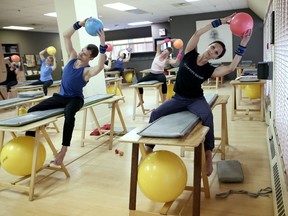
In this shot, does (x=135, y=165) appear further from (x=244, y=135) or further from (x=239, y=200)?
(x=244, y=135)

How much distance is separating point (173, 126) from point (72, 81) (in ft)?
5.65

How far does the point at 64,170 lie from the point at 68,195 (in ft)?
1.40

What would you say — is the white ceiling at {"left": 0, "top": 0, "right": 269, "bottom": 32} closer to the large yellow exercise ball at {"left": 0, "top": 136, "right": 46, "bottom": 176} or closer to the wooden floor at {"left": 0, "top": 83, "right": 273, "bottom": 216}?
the wooden floor at {"left": 0, "top": 83, "right": 273, "bottom": 216}

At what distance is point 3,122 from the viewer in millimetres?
2484

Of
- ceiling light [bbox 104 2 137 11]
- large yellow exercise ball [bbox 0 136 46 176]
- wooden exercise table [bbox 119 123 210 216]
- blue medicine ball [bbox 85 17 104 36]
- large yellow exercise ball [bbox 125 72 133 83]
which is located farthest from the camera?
large yellow exercise ball [bbox 125 72 133 83]

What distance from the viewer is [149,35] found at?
41.2 ft

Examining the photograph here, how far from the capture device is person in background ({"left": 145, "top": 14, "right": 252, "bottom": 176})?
240cm

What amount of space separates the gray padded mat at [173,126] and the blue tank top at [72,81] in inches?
56.3

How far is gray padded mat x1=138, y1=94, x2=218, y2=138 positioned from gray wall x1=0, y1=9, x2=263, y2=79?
859 centimetres

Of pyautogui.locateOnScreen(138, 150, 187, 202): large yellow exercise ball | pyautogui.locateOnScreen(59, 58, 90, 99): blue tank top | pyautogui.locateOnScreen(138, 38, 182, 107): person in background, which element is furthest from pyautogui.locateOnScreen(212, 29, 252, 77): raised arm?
pyautogui.locateOnScreen(138, 38, 182, 107): person in background

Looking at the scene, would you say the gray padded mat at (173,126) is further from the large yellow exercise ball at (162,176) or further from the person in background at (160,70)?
the person in background at (160,70)

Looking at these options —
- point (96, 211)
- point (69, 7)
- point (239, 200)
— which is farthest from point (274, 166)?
point (69, 7)

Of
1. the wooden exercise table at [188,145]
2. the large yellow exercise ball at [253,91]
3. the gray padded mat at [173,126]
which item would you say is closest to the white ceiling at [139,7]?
the large yellow exercise ball at [253,91]

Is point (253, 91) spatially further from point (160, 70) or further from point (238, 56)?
point (238, 56)
